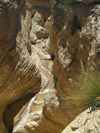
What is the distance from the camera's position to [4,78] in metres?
7.51

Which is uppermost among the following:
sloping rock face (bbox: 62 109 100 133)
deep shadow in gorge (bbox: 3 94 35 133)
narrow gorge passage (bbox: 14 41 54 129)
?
sloping rock face (bbox: 62 109 100 133)

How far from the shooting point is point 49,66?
38.3 feet

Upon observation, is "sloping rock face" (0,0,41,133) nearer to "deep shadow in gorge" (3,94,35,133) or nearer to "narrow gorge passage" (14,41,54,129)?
"deep shadow in gorge" (3,94,35,133)

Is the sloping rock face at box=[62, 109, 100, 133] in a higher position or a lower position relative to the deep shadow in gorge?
higher

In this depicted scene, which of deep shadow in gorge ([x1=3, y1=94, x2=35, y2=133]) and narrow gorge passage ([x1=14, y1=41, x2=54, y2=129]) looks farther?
narrow gorge passage ([x1=14, y1=41, x2=54, y2=129])

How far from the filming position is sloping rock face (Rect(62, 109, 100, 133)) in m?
1.92

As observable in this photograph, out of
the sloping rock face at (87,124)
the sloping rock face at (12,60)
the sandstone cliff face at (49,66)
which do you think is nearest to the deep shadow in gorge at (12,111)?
the sandstone cliff face at (49,66)

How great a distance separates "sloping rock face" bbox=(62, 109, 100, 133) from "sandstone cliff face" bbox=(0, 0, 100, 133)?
1423mm

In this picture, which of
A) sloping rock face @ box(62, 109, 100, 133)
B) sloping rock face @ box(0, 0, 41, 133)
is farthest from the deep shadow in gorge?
sloping rock face @ box(62, 109, 100, 133)

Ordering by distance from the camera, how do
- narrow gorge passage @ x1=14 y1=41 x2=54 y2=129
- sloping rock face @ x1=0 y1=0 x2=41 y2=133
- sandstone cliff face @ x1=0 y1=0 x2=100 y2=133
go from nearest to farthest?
1. sandstone cliff face @ x1=0 y1=0 x2=100 y2=133
2. sloping rock face @ x1=0 y1=0 x2=41 y2=133
3. narrow gorge passage @ x1=14 y1=41 x2=54 y2=129

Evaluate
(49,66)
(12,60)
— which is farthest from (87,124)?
(49,66)

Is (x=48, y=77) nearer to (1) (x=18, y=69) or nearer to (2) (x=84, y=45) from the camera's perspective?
(1) (x=18, y=69)

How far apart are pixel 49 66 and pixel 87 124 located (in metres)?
9.68

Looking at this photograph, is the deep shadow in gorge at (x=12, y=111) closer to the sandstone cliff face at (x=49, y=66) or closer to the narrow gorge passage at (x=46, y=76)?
the sandstone cliff face at (x=49, y=66)
